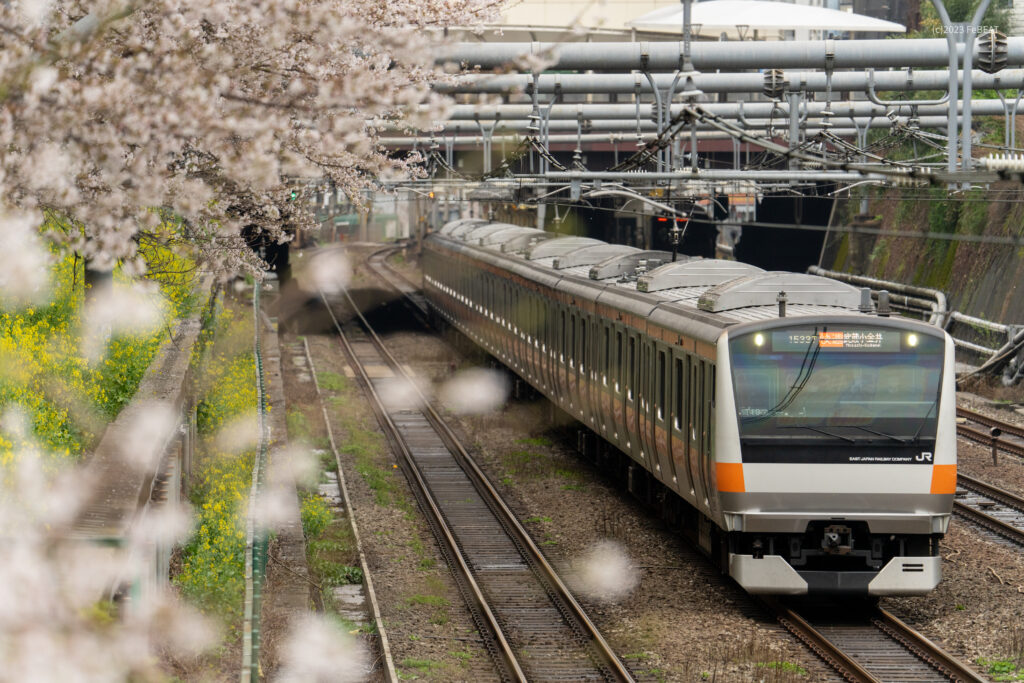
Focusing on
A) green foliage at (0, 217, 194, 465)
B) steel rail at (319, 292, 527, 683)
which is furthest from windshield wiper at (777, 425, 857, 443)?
green foliage at (0, 217, 194, 465)

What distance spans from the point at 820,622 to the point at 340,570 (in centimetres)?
477

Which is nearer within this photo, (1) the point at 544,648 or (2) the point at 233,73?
(2) the point at 233,73

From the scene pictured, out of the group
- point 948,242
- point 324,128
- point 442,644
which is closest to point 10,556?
point 324,128

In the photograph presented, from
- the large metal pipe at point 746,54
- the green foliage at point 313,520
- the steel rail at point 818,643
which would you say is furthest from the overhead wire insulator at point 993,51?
the green foliage at point 313,520

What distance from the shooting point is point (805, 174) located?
49.6 ft

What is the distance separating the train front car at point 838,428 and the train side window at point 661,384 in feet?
7.69

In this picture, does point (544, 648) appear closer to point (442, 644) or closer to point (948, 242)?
point (442, 644)

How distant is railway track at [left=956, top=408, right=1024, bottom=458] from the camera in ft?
65.8

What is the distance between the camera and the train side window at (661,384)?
14.0 metres

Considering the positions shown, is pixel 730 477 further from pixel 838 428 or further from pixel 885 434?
pixel 885 434

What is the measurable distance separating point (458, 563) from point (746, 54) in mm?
8750

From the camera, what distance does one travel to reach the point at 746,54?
63.0 ft

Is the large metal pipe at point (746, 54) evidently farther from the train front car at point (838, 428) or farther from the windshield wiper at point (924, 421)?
the windshield wiper at point (924, 421)

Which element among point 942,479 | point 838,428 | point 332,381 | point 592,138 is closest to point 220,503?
point 838,428
